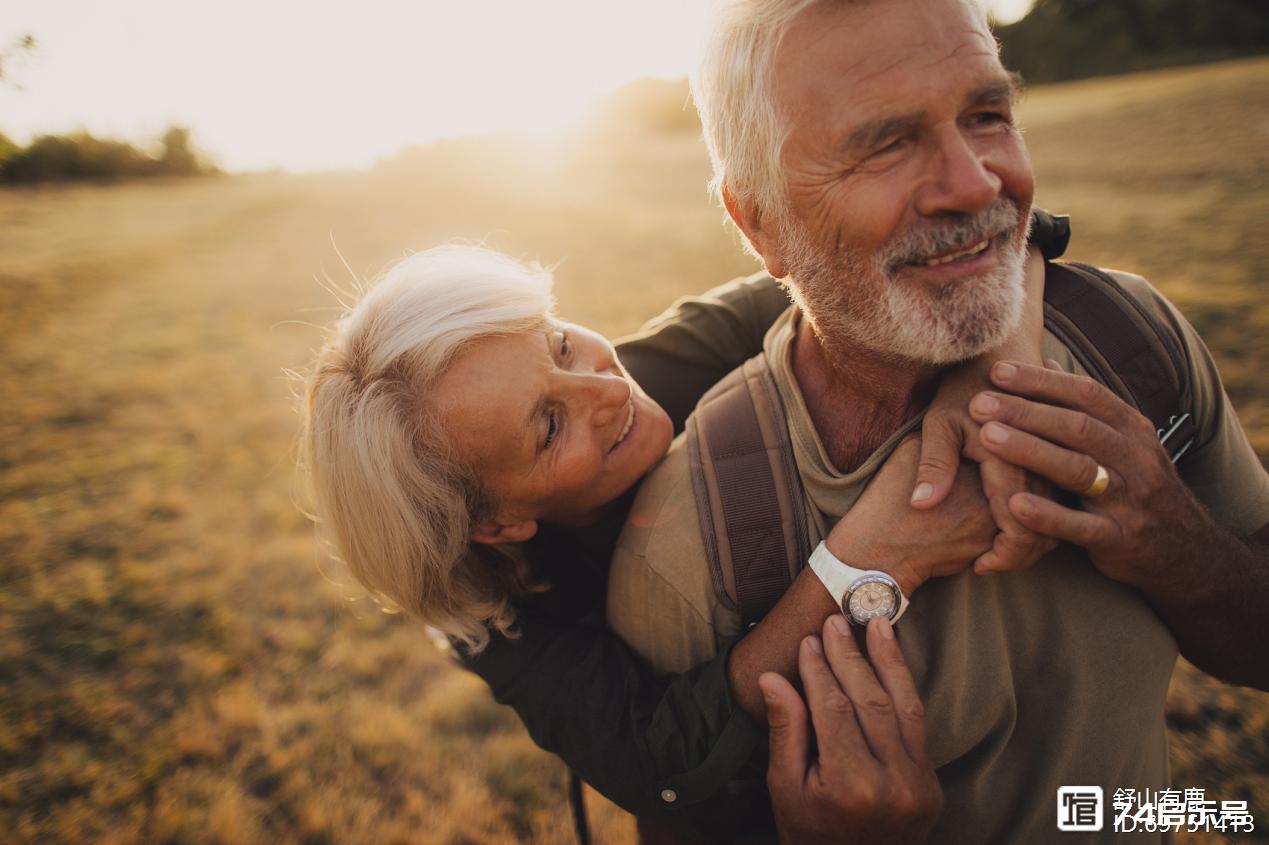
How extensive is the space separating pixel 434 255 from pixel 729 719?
1.74 m

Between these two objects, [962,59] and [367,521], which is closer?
[962,59]

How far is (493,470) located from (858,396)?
3.63 ft

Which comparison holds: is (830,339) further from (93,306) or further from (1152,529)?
(93,306)

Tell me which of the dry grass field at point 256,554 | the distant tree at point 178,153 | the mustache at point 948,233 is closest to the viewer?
the mustache at point 948,233

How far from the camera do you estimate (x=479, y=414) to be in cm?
199

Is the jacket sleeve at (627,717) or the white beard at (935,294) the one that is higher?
the white beard at (935,294)

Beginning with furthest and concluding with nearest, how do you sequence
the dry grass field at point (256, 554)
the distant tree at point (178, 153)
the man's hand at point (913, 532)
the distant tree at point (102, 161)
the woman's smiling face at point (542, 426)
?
1. the distant tree at point (178, 153)
2. the distant tree at point (102, 161)
3. the dry grass field at point (256, 554)
4. the woman's smiling face at point (542, 426)
5. the man's hand at point (913, 532)

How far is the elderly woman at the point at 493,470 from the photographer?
1.91 meters

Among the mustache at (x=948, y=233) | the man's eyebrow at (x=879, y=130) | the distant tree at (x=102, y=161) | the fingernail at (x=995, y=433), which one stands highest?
the distant tree at (x=102, y=161)

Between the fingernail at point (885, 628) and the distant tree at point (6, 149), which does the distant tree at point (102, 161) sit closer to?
the distant tree at point (6, 149)

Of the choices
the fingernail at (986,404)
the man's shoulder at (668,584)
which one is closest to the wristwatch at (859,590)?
the man's shoulder at (668,584)

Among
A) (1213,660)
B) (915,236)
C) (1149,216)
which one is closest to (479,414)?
(915,236)

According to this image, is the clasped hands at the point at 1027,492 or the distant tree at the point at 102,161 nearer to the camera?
the clasped hands at the point at 1027,492

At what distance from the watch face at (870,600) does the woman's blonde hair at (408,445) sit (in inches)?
42.7
